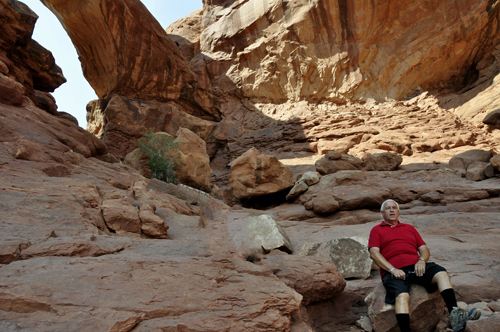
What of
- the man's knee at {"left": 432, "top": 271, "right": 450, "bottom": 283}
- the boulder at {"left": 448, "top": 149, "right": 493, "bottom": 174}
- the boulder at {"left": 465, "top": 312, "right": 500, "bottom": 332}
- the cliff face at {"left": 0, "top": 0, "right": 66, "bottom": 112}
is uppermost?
the cliff face at {"left": 0, "top": 0, "right": 66, "bottom": 112}

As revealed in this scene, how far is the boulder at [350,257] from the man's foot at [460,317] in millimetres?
1337

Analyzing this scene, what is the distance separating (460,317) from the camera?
2682 mm

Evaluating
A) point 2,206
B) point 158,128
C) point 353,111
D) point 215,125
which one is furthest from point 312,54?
point 2,206

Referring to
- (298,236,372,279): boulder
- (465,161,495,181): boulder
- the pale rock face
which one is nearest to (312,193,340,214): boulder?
(298,236,372,279): boulder

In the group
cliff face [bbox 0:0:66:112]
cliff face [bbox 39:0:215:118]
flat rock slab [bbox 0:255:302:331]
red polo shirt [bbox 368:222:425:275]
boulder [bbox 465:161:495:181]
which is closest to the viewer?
flat rock slab [bbox 0:255:302:331]

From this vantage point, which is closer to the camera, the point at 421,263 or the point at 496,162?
the point at 421,263

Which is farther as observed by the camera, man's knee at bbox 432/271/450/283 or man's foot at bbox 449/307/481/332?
man's knee at bbox 432/271/450/283

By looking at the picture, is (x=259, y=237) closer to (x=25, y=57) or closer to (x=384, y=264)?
(x=384, y=264)

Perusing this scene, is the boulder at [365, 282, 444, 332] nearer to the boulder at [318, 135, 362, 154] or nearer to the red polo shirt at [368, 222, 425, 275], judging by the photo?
the red polo shirt at [368, 222, 425, 275]

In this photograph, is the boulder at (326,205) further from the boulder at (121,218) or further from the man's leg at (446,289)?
the man's leg at (446,289)

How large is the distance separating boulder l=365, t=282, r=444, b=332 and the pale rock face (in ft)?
69.8

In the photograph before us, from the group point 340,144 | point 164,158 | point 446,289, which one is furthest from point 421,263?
point 340,144

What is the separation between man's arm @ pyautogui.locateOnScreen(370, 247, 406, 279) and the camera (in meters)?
2.95

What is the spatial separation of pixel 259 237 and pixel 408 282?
265cm
